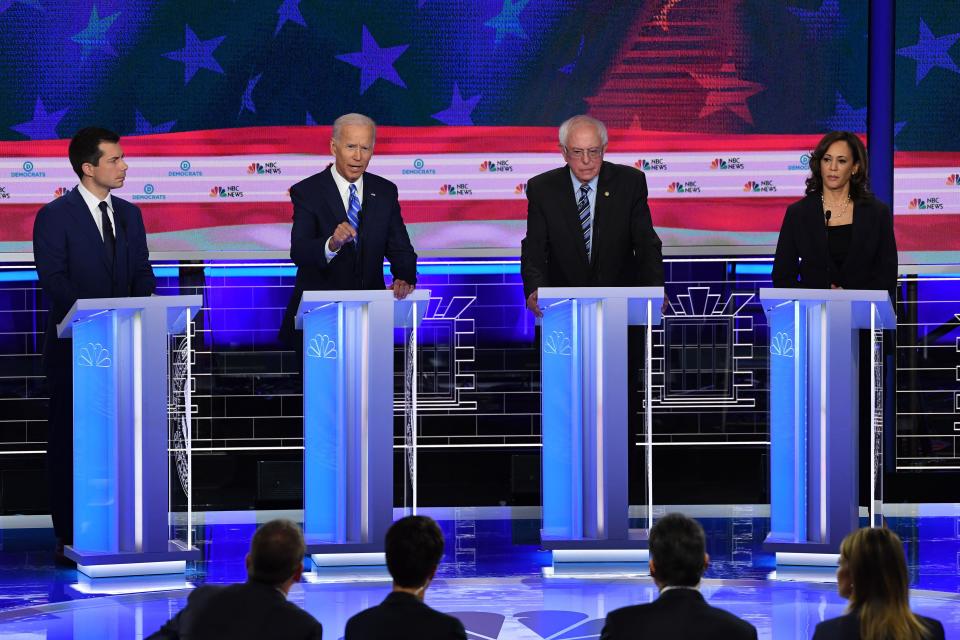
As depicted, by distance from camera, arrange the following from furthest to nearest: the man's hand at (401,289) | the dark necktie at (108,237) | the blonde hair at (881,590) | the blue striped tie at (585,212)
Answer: the blue striped tie at (585,212)
the dark necktie at (108,237)
the man's hand at (401,289)
the blonde hair at (881,590)

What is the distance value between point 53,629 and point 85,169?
1.81 meters

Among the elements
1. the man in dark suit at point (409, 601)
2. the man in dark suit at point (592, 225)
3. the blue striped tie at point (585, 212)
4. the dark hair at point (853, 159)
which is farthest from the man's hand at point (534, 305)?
the man in dark suit at point (409, 601)

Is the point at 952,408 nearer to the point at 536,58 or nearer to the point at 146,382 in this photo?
the point at 536,58

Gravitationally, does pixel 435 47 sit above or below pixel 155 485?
above

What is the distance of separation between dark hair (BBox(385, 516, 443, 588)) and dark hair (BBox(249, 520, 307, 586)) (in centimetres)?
18

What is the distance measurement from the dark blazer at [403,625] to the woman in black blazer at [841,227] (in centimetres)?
300

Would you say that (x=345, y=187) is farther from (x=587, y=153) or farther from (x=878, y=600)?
(x=878, y=600)

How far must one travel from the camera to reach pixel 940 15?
6.80 m

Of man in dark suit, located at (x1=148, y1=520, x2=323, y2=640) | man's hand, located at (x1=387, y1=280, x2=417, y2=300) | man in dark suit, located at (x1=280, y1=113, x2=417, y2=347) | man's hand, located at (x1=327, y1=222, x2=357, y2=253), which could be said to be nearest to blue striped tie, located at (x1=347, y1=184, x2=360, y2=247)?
man in dark suit, located at (x1=280, y1=113, x2=417, y2=347)

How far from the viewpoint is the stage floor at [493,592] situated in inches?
163

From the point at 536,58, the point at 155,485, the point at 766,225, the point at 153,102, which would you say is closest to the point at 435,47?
the point at 536,58

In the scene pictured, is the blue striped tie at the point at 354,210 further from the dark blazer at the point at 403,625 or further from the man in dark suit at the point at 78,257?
the dark blazer at the point at 403,625

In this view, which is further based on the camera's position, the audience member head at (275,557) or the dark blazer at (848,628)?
the audience member head at (275,557)

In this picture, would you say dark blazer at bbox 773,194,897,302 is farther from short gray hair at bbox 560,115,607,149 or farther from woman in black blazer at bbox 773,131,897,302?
short gray hair at bbox 560,115,607,149
